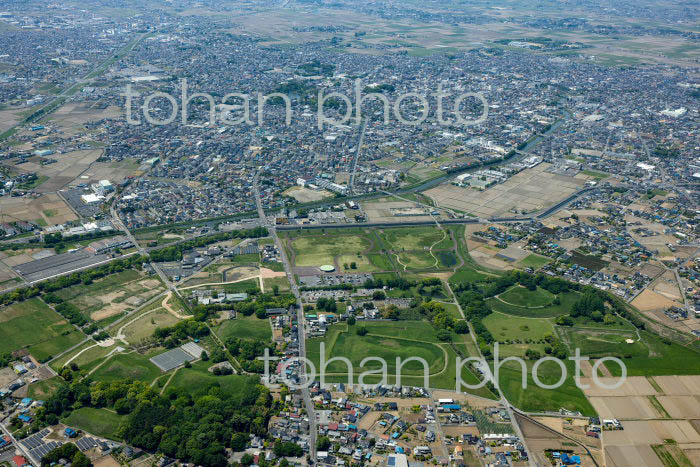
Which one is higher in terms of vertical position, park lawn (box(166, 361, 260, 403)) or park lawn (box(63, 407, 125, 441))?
park lawn (box(63, 407, 125, 441))

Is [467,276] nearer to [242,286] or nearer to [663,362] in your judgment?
[663,362]

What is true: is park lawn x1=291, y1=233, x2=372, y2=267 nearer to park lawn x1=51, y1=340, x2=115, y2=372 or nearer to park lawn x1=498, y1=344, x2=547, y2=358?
park lawn x1=498, y1=344, x2=547, y2=358

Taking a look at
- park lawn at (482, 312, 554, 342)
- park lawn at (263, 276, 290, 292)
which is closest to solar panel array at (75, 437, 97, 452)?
park lawn at (263, 276, 290, 292)

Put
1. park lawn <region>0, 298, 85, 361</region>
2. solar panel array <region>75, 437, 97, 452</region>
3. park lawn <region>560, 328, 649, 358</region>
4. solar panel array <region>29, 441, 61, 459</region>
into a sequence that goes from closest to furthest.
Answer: solar panel array <region>29, 441, 61, 459</region>, solar panel array <region>75, 437, 97, 452</region>, park lawn <region>0, 298, 85, 361</region>, park lawn <region>560, 328, 649, 358</region>

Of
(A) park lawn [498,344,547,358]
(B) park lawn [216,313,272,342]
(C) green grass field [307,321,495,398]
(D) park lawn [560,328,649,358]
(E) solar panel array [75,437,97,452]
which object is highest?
(E) solar panel array [75,437,97,452]

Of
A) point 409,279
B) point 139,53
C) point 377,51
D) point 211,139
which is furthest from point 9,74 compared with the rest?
point 409,279

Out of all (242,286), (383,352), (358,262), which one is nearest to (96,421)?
(242,286)
